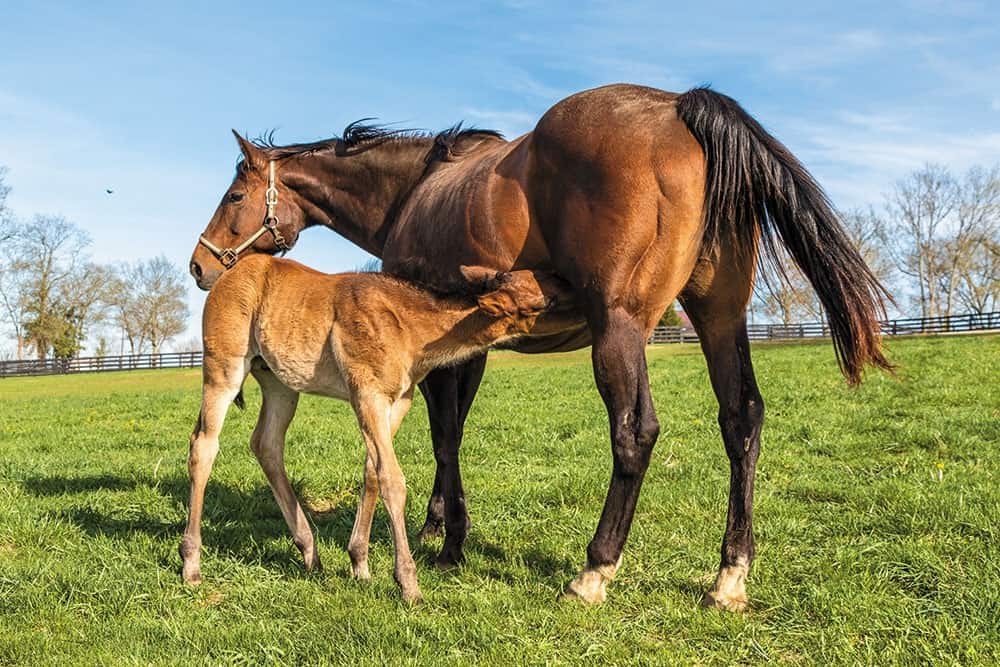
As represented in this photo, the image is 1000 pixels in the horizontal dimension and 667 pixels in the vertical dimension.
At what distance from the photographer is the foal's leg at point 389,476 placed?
4.46 meters

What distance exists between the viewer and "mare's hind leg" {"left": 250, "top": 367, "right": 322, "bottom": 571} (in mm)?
5426

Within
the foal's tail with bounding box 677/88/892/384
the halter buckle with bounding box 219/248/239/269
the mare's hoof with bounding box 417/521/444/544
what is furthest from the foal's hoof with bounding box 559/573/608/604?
the halter buckle with bounding box 219/248/239/269

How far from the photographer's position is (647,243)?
4125 millimetres

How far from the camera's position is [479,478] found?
25.0 ft

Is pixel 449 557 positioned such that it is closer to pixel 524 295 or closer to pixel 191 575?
pixel 191 575

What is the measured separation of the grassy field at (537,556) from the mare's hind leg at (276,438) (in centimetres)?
36

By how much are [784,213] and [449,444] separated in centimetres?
264

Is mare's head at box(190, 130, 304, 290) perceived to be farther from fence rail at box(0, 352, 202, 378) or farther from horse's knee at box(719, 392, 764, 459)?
fence rail at box(0, 352, 202, 378)

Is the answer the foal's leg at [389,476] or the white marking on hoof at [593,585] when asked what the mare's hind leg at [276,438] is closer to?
the foal's leg at [389,476]

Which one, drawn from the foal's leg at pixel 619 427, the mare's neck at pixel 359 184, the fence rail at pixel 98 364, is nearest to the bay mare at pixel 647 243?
the foal's leg at pixel 619 427

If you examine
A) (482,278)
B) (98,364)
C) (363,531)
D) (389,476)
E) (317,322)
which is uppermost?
(482,278)

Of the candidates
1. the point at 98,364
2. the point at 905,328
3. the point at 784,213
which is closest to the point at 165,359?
the point at 98,364

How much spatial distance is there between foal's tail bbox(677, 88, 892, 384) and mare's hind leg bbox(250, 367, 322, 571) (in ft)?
9.82

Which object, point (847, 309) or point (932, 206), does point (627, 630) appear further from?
point (932, 206)
